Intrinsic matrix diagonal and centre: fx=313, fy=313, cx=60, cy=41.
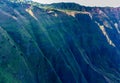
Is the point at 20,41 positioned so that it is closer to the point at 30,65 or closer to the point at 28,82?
the point at 30,65

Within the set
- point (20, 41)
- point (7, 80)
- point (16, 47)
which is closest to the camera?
point (7, 80)

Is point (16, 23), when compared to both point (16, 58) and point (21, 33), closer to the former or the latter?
point (21, 33)

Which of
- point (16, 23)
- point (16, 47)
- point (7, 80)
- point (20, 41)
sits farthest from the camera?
point (16, 23)

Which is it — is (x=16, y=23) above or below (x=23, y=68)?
above

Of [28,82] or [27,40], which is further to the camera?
[27,40]

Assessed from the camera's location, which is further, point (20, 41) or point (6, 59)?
point (20, 41)

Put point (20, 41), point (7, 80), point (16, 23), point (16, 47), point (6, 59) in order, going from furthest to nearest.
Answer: point (16, 23) → point (20, 41) → point (16, 47) → point (6, 59) → point (7, 80)

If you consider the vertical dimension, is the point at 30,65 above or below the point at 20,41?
below

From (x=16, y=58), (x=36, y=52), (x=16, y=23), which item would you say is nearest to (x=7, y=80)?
(x=16, y=58)

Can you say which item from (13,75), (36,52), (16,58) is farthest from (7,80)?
(36,52)
